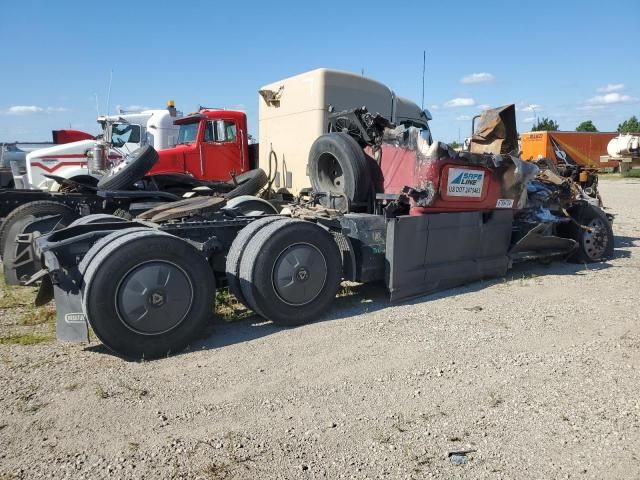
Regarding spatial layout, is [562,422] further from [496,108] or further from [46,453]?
[496,108]

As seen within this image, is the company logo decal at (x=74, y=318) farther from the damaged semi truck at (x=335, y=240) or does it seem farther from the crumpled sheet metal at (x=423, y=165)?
the crumpled sheet metal at (x=423, y=165)

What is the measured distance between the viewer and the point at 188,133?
10039 mm

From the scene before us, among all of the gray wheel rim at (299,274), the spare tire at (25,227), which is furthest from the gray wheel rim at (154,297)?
the spare tire at (25,227)

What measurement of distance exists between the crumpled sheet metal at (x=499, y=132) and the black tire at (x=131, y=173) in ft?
15.5

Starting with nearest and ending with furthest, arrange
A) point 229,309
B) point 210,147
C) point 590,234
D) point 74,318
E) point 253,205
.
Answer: point 74,318 → point 229,309 → point 253,205 → point 590,234 → point 210,147

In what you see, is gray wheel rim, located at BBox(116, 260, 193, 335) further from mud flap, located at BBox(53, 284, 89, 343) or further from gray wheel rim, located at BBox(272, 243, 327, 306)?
gray wheel rim, located at BBox(272, 243, 327, 306)

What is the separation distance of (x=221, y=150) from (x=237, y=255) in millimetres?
5384

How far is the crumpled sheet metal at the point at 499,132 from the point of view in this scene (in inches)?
273

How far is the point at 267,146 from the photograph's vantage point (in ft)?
32.0

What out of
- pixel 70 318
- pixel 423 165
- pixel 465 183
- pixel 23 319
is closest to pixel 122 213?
pixel 23 319

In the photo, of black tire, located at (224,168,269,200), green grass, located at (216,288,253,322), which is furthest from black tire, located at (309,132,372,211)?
black tire, located at (224,168,269,200)

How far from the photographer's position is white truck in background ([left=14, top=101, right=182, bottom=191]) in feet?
36.5

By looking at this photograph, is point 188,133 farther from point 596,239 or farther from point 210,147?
point 596,239

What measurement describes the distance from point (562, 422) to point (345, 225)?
313cm
